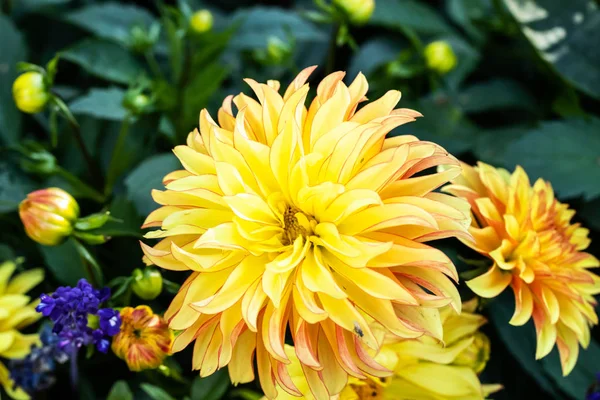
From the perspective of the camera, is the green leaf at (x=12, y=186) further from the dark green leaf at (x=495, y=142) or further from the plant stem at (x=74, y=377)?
the dark green leaf at (x=495, y=142)

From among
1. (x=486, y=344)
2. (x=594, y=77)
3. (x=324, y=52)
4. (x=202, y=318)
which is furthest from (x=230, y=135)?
(x=594, y=77)

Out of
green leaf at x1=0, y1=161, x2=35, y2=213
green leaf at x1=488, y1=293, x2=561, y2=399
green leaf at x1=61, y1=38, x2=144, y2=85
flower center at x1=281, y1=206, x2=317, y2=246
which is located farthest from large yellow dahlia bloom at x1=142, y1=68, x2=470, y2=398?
green leaf at x1=61, y1=38, x2=144, y2=85

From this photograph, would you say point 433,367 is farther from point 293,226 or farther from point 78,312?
point 78,312

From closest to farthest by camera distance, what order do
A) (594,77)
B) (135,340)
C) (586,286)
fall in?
(135,340)
(586,286)
(594,77)

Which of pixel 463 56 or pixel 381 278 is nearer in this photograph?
pixel 381 278

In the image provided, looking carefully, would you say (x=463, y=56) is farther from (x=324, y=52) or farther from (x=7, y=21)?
(x=7, y=21)

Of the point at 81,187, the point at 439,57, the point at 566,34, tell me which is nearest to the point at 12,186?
the point at 81,187

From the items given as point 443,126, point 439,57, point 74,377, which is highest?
point 439,57
